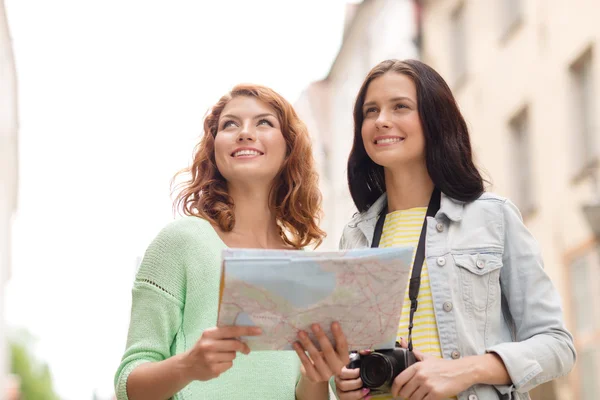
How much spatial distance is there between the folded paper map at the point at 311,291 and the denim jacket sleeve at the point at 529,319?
17.4 inches

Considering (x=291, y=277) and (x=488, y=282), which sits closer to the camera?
(x=291, y=277)

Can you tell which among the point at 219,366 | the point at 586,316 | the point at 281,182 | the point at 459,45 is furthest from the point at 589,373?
the point at 219,366

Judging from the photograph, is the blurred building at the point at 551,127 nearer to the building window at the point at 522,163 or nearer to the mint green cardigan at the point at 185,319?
the building window at the point at 522,163

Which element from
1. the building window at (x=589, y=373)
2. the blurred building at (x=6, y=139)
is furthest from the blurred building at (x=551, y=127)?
the blurred building at (x=6, y=139)

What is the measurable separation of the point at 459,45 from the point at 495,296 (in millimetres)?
13431

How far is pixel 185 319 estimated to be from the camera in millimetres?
3350

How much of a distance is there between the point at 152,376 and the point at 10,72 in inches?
1159

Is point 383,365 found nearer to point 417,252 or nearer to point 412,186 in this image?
point 417,252

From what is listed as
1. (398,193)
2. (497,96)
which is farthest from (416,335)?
(497,96)

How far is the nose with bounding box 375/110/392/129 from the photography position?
3.28 m

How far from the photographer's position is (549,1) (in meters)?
12.3

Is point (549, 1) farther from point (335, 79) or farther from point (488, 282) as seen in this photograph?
point (335, 79)

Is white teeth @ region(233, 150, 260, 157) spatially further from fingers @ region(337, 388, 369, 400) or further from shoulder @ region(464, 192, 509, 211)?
fingers @ region(337, 388, 369, 400)

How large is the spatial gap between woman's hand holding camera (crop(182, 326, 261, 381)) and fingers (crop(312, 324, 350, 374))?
17cm
